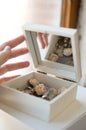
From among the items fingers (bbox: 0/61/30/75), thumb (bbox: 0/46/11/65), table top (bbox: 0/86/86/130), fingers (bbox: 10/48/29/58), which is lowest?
table top (bbox: 0/86/86/130)

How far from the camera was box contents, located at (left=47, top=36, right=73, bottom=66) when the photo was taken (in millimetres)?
849

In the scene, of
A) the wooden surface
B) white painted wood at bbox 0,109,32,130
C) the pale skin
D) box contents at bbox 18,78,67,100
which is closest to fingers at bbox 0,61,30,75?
the pale skin

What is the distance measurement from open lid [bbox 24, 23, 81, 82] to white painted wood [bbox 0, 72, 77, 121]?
42 millimetres

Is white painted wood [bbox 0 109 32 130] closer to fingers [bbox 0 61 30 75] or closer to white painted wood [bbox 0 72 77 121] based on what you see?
white painted wood [bbox 0 72 77 121]

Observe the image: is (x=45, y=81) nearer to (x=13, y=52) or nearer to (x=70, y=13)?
(x=13, y=52)

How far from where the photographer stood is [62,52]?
0.93 meters

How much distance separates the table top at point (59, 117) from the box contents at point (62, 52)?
0.57ft

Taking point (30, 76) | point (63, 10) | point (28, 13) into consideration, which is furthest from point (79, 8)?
point (30, 76)

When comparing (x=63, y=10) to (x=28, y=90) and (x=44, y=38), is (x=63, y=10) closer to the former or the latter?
(x=44, y=38)

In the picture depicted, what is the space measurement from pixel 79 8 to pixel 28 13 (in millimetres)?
342

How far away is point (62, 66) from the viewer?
92 cm

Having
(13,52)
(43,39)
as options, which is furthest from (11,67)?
(43,39)

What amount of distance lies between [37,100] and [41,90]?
96 millimetres

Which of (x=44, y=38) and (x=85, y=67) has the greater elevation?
(x=44, y=38)
